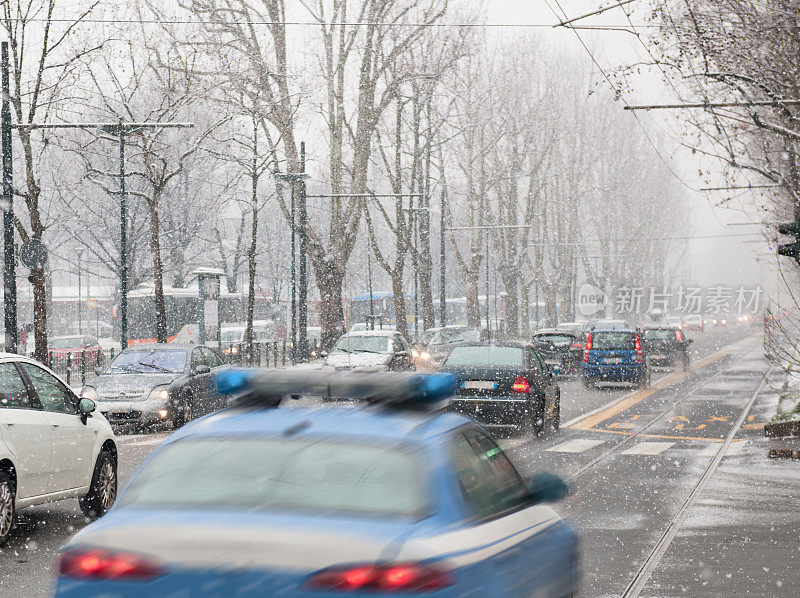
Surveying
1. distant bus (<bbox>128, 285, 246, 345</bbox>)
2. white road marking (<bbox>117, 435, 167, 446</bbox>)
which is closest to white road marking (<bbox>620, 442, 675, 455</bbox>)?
white road marking (<bbox>117, 435, 167, 446</bbox>)

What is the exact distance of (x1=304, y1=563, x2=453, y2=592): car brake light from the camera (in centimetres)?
364

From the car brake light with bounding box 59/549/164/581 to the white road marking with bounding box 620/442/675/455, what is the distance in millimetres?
13835

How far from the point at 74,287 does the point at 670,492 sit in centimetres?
10895

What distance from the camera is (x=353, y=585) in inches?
143

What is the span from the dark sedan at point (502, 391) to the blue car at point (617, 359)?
44.4ft

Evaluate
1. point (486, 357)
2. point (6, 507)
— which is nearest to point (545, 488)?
point (6, 507)

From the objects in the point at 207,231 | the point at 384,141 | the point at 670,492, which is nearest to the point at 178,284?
the point at 207,231

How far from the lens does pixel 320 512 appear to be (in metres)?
3.92

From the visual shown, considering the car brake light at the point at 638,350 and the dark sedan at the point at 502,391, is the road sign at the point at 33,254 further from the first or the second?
the car brake light at the point at 638,350

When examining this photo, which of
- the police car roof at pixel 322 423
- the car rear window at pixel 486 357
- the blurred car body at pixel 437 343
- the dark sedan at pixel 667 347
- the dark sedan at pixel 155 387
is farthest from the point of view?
the dark sedan at pixel 667 347

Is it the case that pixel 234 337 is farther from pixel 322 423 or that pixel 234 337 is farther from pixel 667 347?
→ pixel 322 423

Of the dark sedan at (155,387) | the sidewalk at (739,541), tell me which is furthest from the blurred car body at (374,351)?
the sidewalk at (739,541)

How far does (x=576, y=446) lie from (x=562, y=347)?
20.1m

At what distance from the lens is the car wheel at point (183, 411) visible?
20.1 meters
